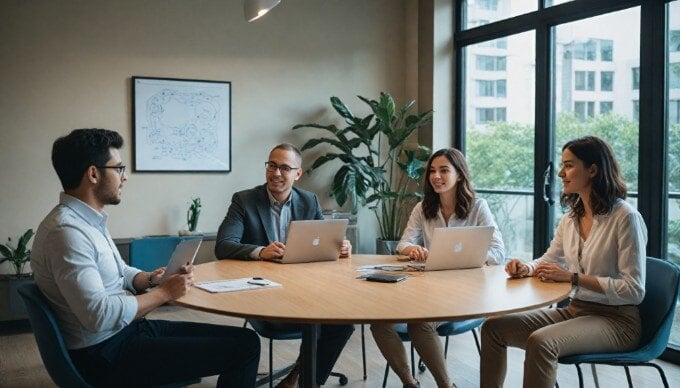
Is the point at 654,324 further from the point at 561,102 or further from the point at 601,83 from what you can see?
the point at 561,102

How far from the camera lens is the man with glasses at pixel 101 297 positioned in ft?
7.15

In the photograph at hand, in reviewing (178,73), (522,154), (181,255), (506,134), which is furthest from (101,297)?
(506,134)

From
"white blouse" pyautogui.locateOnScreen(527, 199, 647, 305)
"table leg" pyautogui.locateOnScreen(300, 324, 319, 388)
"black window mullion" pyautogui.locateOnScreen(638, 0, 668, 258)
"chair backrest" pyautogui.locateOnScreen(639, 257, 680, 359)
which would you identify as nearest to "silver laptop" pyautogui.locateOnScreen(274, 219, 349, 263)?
"table leg" pyautogui.locateOnScreen(300, 324, 319, 388)

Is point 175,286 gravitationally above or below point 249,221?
below

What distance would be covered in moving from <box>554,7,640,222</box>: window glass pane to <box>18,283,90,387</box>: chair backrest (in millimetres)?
3512

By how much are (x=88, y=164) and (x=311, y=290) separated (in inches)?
35.5

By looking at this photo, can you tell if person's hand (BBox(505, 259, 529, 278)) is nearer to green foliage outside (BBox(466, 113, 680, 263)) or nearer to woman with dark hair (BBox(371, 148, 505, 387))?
woman with dark hair (BBox(371, 148, 505, 387))

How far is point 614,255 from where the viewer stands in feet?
9.00

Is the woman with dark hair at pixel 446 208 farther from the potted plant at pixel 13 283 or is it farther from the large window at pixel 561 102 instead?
the potted plant at pixel 13 283

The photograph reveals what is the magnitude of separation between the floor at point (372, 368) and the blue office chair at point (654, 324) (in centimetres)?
113

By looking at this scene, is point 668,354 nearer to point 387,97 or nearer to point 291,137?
point 387,97

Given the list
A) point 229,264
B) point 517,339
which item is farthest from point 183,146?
point 517,339

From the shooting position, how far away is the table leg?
267cm

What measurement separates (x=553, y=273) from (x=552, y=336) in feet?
0.99
